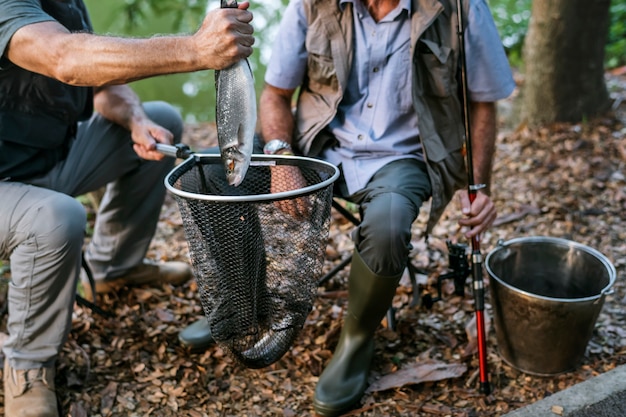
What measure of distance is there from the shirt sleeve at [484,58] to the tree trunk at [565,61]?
217 cm

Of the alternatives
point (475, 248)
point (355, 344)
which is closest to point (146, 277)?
point (355, 344)

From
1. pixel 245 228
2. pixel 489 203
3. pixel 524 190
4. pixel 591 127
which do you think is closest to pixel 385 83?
pixel 489 203

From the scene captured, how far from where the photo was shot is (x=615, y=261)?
129 inches

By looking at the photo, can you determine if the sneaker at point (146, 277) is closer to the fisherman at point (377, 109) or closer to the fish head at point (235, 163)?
the fisherman at point (377, 109)

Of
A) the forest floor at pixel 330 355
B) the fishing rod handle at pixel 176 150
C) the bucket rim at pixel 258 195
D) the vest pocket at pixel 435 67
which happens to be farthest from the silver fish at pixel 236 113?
the forest floor at pixel 330 355

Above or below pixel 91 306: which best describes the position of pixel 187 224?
above

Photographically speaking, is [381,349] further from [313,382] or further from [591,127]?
A: [591,127]

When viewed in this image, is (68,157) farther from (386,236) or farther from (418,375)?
(418,375)

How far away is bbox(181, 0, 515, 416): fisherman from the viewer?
2.48 m

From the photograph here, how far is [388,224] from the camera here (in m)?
2.26

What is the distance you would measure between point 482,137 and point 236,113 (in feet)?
3.97

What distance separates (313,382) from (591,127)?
313cm

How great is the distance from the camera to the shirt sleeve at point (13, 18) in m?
2.06

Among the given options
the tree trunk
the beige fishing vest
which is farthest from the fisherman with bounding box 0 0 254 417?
the tree trunk
